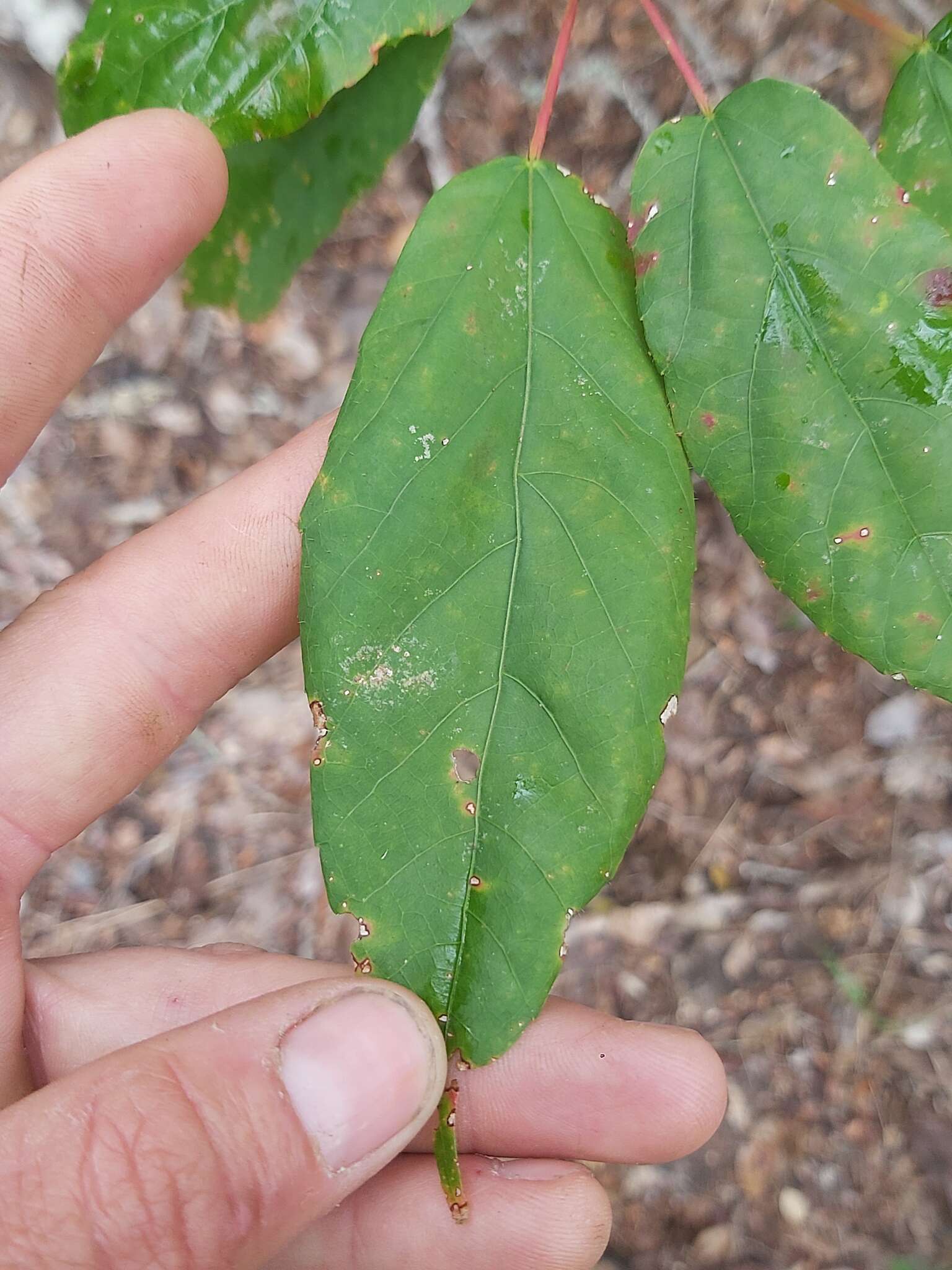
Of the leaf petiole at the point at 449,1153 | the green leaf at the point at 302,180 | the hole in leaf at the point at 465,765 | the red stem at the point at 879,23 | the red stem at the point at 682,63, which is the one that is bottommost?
the leaf petiole at the point at 449,1153

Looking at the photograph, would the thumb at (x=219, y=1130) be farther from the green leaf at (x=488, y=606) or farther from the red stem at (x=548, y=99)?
the red stem at (x=548, y=99)

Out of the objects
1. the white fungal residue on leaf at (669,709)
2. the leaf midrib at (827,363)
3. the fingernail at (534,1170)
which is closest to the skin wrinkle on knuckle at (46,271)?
the leaf midrib at (827,363)

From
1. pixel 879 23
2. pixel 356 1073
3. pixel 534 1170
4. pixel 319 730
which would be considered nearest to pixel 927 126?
pixel 879 23

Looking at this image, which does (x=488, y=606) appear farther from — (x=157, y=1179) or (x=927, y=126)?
(x=927, y=126)

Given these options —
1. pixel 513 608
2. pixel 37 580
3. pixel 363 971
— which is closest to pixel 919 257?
pixel 513 608

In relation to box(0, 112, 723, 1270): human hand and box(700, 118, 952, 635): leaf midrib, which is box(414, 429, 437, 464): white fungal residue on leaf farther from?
box(0, 112, 723, 1270): human hand

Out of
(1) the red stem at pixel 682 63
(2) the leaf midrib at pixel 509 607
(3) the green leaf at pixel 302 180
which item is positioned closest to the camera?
(2) the leaf midrib at pixel 509 607

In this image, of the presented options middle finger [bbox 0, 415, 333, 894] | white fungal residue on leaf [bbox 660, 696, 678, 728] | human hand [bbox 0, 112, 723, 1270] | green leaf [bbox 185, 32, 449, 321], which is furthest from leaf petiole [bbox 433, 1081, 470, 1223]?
green leaf [bbox 185, 32, 449, 321]
